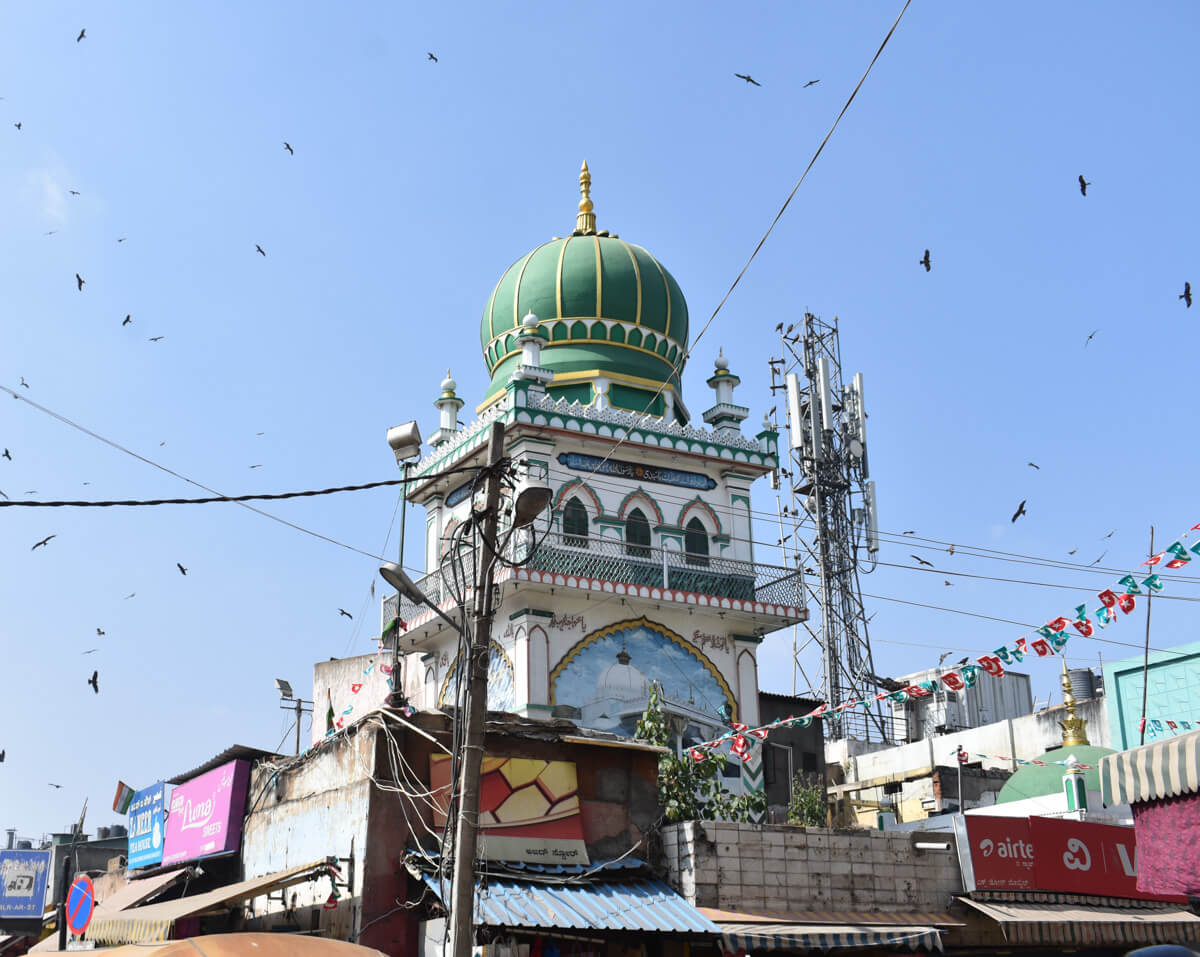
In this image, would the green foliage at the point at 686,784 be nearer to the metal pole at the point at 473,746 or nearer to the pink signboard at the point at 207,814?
the pink signboard at the point at 207,814

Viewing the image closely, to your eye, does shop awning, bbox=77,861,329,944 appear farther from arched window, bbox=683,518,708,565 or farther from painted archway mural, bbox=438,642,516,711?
arched window, bbox=683,518,708,565

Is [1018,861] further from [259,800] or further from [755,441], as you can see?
[755,441]

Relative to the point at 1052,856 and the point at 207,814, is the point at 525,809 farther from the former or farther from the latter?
the point at 1052,856

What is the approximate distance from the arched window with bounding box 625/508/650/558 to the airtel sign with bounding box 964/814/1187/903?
11292 mm

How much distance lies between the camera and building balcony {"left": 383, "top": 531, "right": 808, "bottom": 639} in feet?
81.1

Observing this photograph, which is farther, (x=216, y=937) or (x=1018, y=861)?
(x=1018, y=861)

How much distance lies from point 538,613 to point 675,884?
420 inches

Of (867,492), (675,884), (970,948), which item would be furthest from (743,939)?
(867,492)

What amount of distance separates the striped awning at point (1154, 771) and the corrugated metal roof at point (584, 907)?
5.86m

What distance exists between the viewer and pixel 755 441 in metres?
28.3

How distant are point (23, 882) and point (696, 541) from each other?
18.0 m

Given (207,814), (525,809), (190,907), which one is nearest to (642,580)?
(207,814)

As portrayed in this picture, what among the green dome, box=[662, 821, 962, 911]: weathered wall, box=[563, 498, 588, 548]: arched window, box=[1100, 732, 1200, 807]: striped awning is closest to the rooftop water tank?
the green dome

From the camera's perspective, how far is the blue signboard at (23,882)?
Answer: 30703mm
